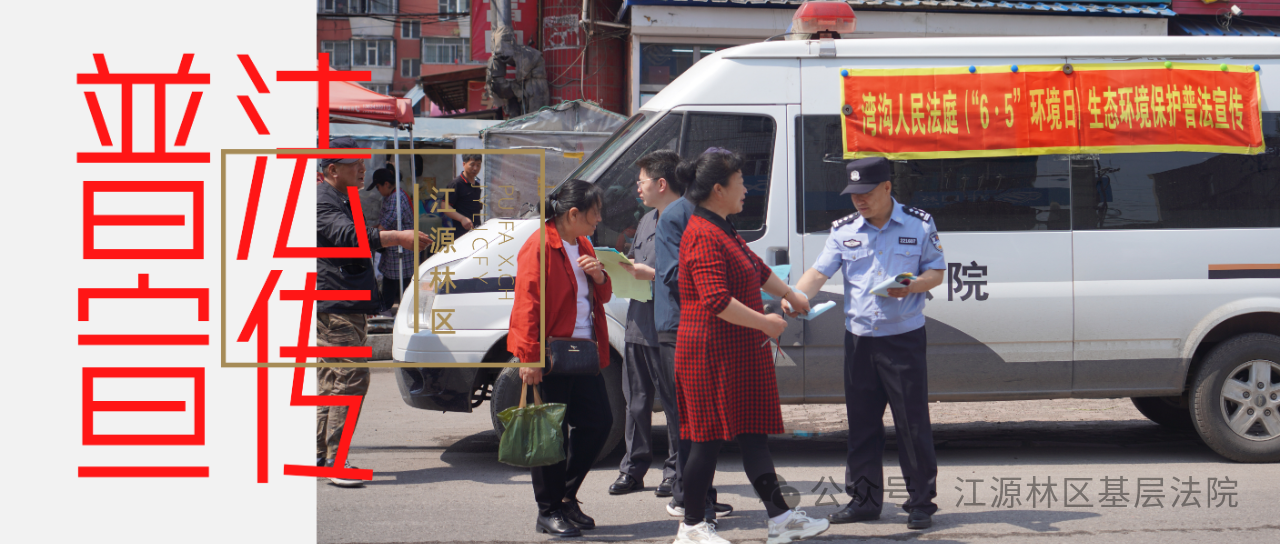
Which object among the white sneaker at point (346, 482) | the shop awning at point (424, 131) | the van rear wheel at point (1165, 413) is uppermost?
the shop awning at point (424, 131)

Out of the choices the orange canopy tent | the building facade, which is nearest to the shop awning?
the orange canopy tent

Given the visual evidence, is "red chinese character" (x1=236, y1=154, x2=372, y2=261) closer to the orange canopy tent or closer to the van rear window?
the van rear window

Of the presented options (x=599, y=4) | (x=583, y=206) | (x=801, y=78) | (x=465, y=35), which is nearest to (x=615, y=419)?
(x=583, y=206)

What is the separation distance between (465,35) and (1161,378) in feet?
151

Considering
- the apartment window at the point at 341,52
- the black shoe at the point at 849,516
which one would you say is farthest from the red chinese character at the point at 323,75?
the apartment window at the point at 341,52

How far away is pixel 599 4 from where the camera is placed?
12.3 meters

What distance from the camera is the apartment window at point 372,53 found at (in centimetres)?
4834

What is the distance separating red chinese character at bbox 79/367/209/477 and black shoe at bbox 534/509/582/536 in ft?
5.06

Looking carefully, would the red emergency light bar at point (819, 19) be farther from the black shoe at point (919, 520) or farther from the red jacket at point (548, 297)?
the black shoe at point (919, 520)

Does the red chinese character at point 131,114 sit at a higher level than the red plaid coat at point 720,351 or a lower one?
higher

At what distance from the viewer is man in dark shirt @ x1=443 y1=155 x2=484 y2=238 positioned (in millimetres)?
5096

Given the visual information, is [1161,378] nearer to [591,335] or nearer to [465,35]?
[591,335]

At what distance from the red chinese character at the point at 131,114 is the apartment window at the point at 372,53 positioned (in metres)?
46.0

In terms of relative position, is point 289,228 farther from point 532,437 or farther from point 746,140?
point 746,140
